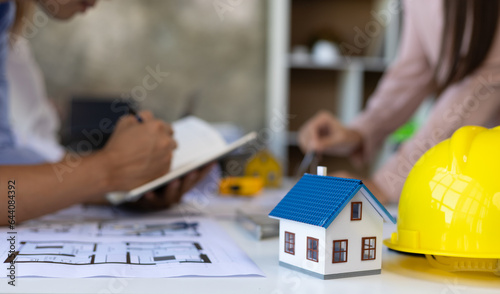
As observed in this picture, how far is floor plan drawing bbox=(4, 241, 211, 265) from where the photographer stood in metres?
0.60

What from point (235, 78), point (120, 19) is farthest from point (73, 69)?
point (235, 78)

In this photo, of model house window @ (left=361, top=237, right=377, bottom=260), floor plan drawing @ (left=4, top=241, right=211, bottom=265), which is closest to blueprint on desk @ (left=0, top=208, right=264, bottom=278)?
floor plan drawing @ (left=4, top=241, right=211, bottom=265)

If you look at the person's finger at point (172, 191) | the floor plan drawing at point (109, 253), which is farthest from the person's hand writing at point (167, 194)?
the floor plan drawing at point (109, 253)

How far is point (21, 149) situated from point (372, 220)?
3.53 ft

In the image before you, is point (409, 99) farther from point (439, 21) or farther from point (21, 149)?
point (21, 149)

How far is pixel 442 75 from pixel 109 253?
910 millimetres

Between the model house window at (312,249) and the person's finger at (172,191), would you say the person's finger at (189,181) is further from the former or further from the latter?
the model house window at (312,249)

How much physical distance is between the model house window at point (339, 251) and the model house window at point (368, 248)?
1.0 inches

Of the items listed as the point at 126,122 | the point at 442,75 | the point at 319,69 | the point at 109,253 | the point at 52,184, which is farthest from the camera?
the point at 319,69

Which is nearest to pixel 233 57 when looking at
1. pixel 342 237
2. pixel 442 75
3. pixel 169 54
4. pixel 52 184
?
pixel 169 54

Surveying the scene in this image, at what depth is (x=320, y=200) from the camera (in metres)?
0.57

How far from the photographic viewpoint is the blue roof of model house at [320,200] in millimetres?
543

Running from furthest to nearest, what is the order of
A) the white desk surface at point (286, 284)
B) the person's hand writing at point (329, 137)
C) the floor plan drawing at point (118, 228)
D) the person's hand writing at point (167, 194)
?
the person's hand writing at point (329, 137) → the person's hand writing at point (167, 194) → the floor plan drawing at point (118, 228) → the white desk surface at point (286, 284)

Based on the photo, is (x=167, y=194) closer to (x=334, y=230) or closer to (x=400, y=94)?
(x=334, y=230)
